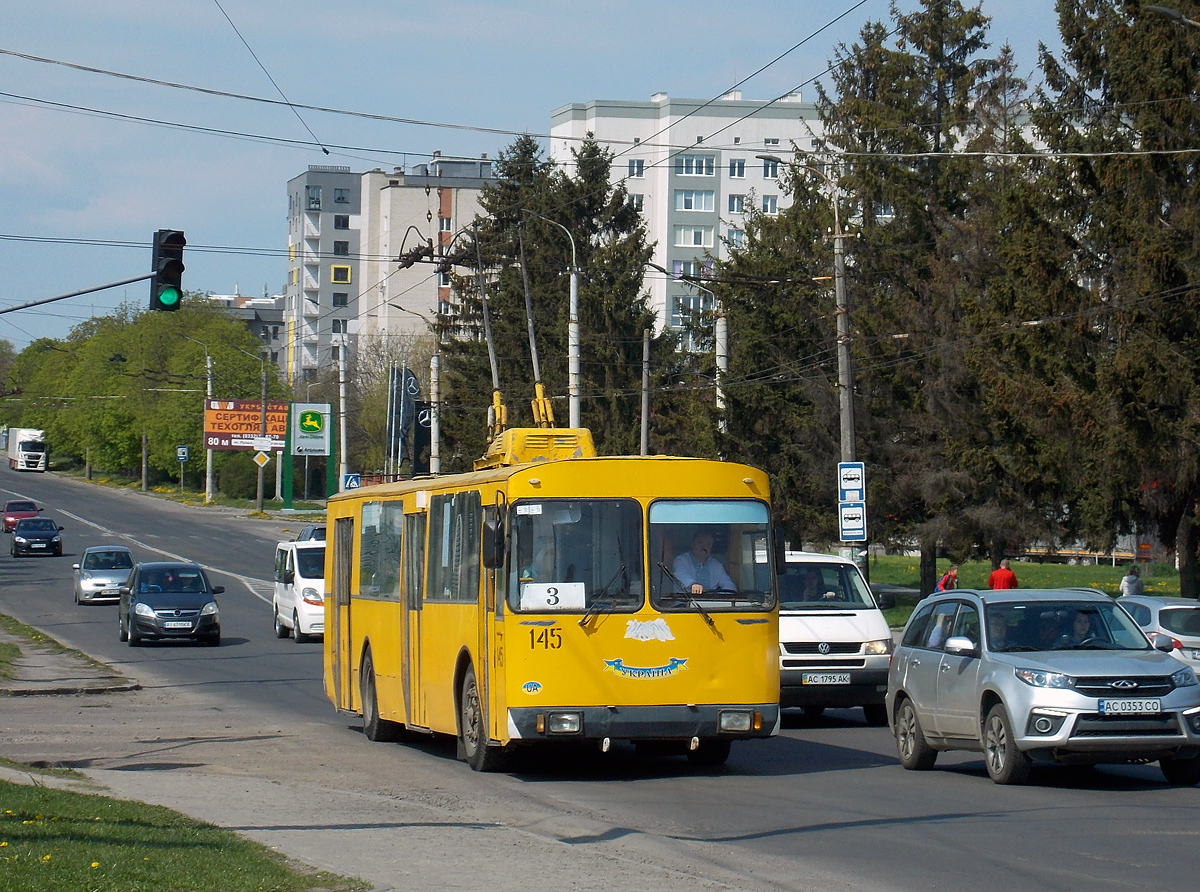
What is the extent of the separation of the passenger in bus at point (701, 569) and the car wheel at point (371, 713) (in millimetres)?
4851

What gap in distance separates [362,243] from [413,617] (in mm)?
120050

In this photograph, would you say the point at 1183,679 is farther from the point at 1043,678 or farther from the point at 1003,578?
the point at 1003,578

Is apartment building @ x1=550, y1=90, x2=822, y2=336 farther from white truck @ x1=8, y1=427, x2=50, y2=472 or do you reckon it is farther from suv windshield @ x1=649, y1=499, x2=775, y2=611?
suv windshield @ x1=649, y1=499, x2=775, y2=611

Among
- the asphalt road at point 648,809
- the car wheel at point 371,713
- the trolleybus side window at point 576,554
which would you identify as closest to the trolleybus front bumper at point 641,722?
the asphalt road at point 648,809

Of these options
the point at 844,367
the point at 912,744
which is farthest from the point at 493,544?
the point at 844,367

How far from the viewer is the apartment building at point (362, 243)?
122062 mm

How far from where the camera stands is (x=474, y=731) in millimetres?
13625

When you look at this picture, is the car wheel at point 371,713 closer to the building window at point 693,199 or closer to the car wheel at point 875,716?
the car wheel at point 875,716

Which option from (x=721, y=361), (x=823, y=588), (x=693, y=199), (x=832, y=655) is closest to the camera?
(x=832, y=655)

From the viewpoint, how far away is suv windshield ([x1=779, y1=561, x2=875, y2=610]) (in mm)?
18641

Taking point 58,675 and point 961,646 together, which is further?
point 58,675

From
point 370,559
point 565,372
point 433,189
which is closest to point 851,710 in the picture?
point 370,559

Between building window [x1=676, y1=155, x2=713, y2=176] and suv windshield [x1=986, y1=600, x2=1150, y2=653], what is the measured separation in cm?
9778

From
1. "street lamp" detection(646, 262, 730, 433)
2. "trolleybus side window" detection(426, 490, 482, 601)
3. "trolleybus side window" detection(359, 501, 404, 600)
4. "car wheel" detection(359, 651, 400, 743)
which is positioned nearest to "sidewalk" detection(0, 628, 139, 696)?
"car wheel" detection(359, 651, 400, 743)
